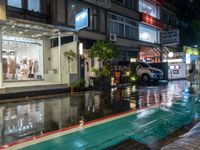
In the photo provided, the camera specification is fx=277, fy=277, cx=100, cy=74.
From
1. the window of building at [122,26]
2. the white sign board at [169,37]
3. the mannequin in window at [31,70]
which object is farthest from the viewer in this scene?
the white sign board at [169,37]

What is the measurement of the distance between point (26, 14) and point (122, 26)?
49.5ft

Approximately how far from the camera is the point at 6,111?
11109 mm

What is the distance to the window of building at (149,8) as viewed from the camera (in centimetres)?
3927

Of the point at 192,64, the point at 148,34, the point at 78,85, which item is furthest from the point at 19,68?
the point at 192,64

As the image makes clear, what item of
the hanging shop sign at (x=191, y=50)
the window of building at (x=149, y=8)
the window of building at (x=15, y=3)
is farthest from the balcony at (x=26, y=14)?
the hanging shop sign at (x=191, y=50)

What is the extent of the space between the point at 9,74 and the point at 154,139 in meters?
17.7

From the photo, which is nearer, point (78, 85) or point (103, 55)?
point (78, 85)

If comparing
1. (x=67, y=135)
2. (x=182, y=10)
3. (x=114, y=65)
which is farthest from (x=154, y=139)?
(x=182, y=10)

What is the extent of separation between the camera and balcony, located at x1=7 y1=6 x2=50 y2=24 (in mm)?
20495

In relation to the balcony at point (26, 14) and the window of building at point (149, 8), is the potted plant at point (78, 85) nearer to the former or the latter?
the balcony at point (26, 14)

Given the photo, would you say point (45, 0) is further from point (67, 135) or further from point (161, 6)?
point (161, 6)

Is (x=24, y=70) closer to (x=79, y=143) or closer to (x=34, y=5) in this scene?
(x=34, y=5)

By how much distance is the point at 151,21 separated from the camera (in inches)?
1591

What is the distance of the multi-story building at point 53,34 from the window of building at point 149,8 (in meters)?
3.71
